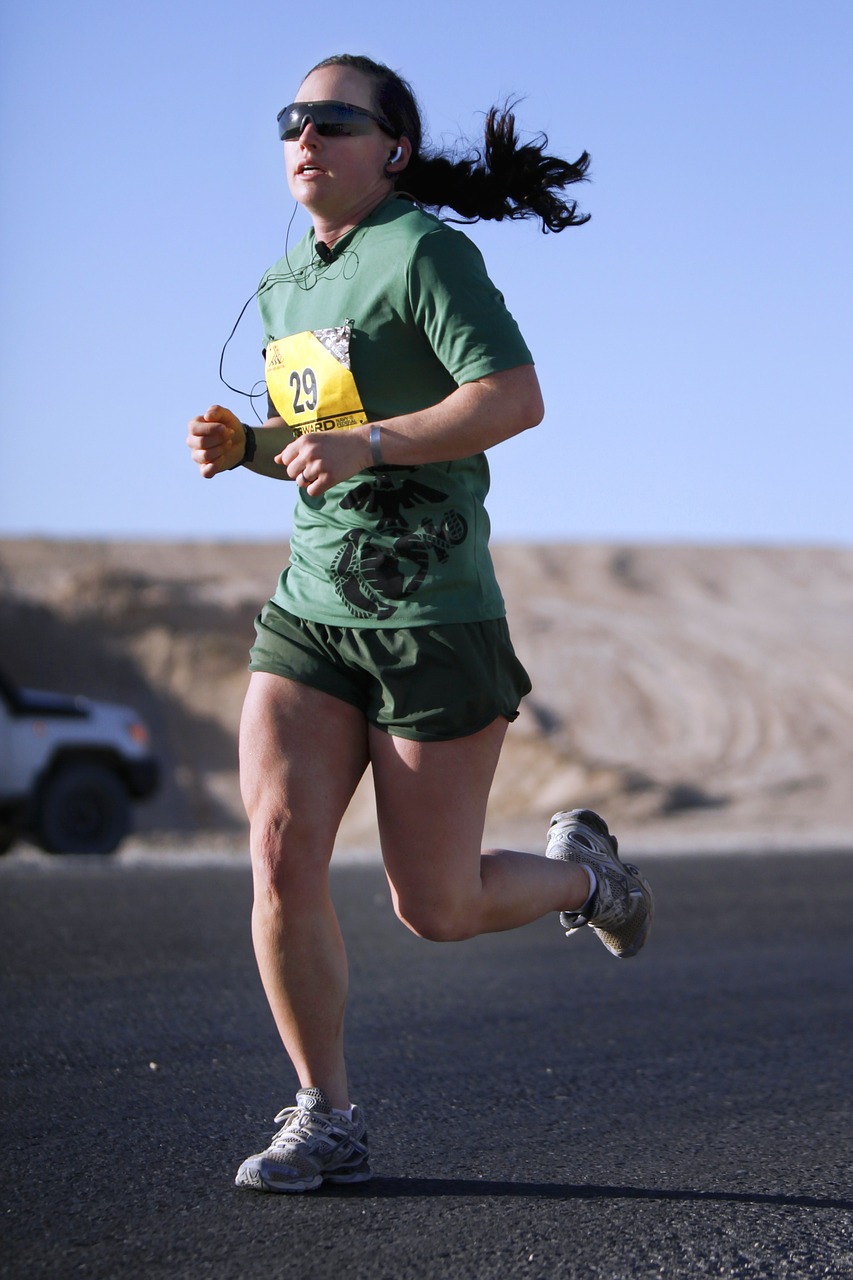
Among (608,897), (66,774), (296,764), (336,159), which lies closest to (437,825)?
(296,764)

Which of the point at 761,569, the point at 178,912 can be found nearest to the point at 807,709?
the point at 761,569

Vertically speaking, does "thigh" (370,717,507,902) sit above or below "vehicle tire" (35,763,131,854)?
above

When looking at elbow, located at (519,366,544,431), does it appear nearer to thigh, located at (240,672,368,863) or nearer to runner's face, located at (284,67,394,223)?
runner's face, located at (284,67,394,223)

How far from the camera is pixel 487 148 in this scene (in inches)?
144

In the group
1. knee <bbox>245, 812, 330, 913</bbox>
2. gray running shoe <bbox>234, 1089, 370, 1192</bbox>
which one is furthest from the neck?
gray running shoe <bbox>234, 1089, 370, 1192</bbox>

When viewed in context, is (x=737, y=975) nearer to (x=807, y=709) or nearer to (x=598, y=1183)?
(x=598, y=1183)

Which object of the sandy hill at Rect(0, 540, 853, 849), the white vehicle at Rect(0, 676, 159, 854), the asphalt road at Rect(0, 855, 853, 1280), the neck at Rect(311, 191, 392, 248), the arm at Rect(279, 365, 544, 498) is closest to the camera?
the asphalt road at Rect(0, 855, 853, 1280)

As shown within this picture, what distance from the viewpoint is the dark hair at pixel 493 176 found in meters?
3.56

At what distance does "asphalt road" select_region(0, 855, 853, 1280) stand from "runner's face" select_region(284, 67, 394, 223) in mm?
2185

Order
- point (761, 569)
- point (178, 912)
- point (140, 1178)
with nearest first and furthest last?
point (140, 1178) → point (178, 912) → point (761, 569)

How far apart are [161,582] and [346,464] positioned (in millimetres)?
32392

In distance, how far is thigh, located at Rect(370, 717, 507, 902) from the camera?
3.22m

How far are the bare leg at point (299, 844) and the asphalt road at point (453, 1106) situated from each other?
369mm

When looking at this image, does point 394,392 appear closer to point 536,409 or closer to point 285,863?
point 536,409
